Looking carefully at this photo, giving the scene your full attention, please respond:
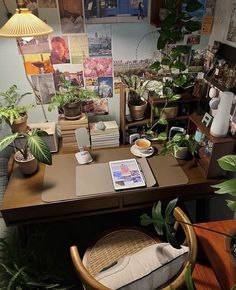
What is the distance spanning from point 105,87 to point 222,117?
0.82 meters

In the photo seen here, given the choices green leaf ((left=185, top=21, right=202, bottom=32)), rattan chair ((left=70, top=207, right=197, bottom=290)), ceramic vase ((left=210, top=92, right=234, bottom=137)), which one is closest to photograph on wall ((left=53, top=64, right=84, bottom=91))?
green leaf ((left=185, top=21, right=202, bottom=32))

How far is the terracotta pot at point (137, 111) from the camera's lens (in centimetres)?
169

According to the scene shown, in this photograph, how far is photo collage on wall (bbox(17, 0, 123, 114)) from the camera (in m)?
1.51

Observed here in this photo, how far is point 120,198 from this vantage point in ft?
4.78

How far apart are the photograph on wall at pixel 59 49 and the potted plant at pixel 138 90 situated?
39 centimetres

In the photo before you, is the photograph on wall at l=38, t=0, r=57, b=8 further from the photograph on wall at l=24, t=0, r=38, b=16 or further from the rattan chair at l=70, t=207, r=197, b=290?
the rattan chair at l=70, t=207, r=197, b=290

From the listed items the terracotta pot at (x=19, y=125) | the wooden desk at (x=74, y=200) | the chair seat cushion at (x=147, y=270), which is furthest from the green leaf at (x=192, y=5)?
the chair seat cushion at (x=147, y=270)

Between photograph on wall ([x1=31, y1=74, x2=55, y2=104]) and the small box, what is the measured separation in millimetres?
169

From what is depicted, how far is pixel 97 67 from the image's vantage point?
1.71m

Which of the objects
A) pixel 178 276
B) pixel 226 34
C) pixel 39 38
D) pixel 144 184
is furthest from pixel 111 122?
pixel 178 276

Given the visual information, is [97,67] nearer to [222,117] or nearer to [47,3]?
[47,3]

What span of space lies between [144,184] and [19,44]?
1.13 meters

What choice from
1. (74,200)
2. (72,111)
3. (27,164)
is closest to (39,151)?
(27,164)

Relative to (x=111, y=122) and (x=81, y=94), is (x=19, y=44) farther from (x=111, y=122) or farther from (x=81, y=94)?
(x=111, y=122)
